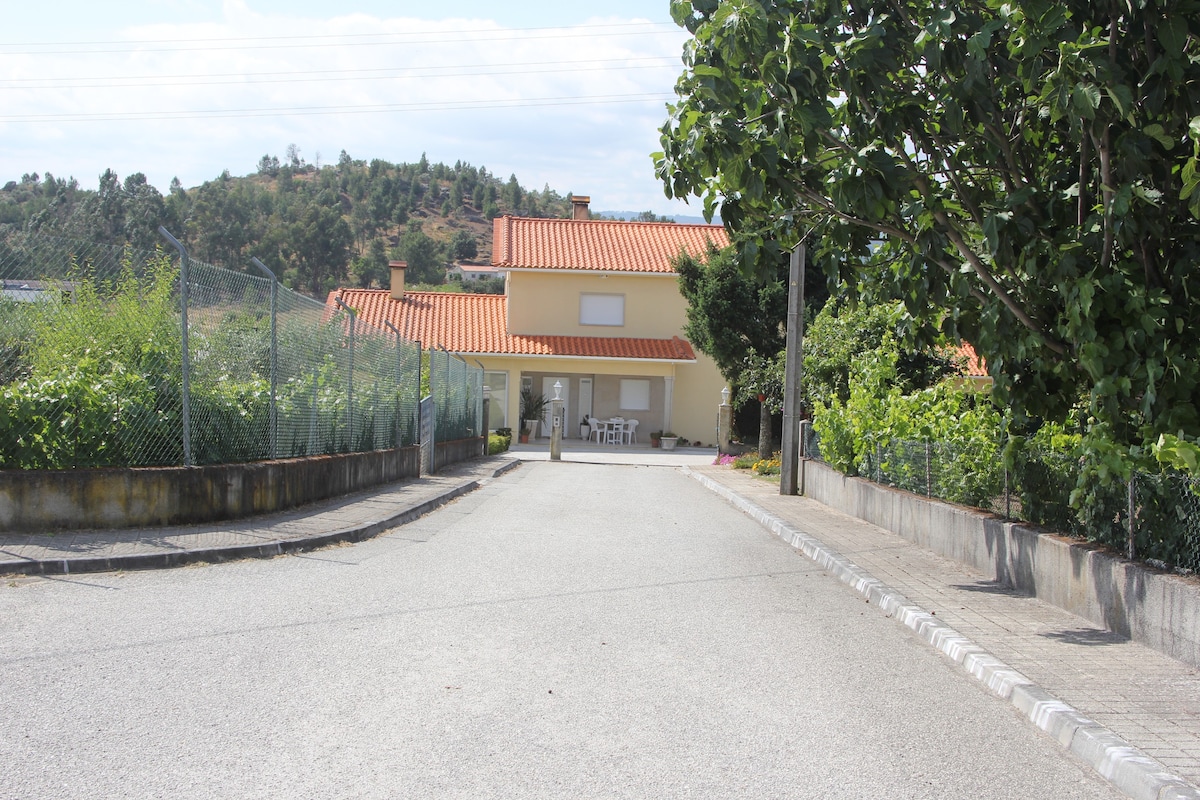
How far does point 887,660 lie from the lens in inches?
275

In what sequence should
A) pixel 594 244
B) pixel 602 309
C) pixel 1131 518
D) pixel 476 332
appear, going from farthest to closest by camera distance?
1. pixel 594 244
2. pixel 476 332
3. pixel 602 309
4. pixel 1131 518

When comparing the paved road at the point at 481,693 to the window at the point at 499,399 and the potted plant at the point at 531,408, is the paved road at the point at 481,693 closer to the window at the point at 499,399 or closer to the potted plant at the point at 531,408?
the window at the point at 499,399

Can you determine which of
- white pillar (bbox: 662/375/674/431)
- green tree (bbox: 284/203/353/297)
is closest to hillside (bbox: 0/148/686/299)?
green tree (bbox: 284/203/353/297)

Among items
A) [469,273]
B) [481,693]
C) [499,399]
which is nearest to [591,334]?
[499,399]

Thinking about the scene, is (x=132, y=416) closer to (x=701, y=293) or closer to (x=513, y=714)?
(x=513, y=714)

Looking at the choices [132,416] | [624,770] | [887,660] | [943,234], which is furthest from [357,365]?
[624,770]

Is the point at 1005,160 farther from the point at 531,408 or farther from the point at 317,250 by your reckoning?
the point at 317,250

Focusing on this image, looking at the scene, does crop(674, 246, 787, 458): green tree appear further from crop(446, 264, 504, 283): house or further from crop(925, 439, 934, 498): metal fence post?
crop(446, 264, 504, 283): house

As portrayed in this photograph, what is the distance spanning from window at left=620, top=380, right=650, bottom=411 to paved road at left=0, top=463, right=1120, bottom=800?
32.2 m

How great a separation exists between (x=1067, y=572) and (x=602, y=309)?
112 feet

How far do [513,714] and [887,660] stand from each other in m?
2.78

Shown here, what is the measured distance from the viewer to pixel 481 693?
18.6 feet

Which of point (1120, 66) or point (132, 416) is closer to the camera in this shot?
point (1120, 66)

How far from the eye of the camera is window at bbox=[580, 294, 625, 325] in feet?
137
